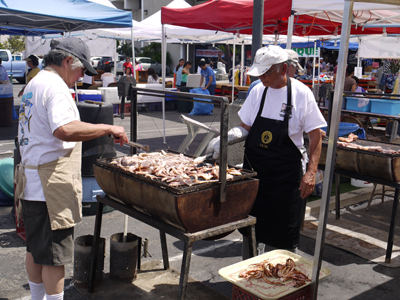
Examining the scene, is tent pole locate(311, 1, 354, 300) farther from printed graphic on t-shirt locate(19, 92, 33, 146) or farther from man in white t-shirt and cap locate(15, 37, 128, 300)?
printed graphic on t-shirt locate(19, 92, 33, 146)

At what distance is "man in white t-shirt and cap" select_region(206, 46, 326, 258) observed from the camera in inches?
126

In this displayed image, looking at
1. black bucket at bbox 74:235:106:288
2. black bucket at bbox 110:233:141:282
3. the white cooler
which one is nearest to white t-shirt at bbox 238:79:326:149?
black bucket at bbox 110:233:141:282

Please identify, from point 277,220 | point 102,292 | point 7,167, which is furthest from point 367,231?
point 7,167

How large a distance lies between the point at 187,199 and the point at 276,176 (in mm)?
1021

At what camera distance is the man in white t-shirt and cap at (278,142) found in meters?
3.20

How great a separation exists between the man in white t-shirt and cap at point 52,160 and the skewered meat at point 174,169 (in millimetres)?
365

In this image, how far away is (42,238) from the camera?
277 centimetres

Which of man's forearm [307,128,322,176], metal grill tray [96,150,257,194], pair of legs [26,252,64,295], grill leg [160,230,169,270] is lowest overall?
grill leg [160,230,169,270]

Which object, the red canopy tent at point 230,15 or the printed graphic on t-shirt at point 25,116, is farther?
the red canopy tent at point 230,15

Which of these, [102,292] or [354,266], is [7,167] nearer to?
[102,292]

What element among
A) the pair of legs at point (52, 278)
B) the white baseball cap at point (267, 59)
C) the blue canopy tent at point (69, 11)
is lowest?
the pair of legs at point (52, 278)

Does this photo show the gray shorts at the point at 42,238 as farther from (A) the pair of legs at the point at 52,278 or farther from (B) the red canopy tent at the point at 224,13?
(B) the red canopy tent at the point at 224,13

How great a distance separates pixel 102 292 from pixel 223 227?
1.38 metres

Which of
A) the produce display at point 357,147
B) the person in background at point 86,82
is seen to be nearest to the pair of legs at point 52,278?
the produce display at point 357,147
